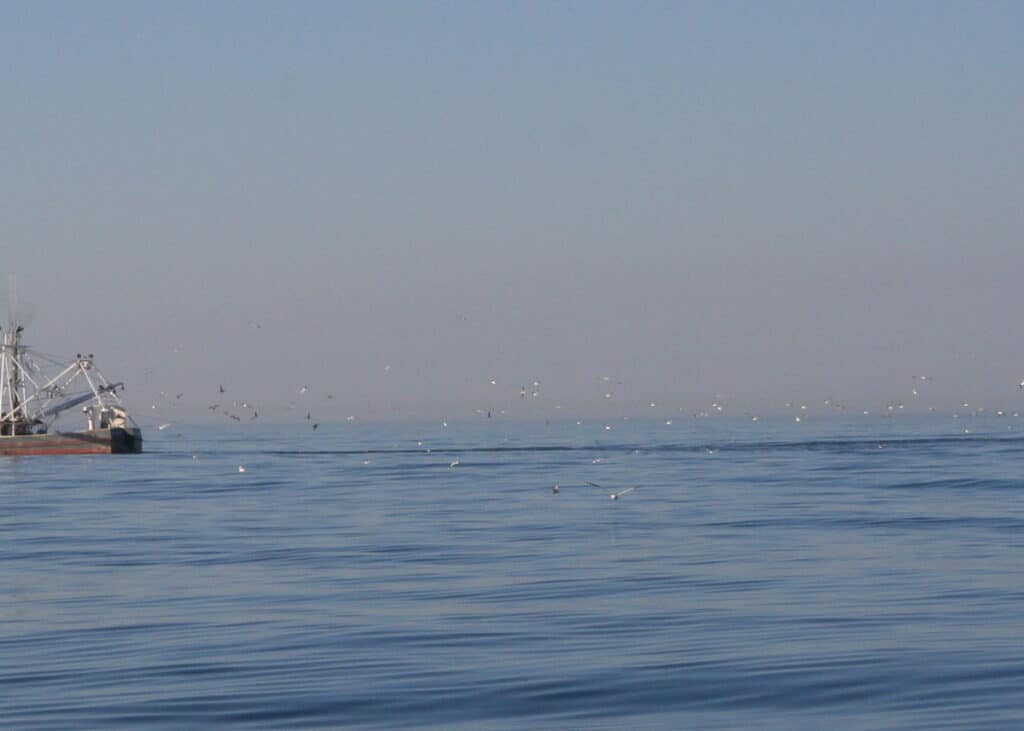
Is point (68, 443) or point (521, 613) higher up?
point (521, 613)

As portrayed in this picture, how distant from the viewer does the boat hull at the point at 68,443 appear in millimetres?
133625

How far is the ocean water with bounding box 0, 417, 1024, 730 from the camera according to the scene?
21.2 m

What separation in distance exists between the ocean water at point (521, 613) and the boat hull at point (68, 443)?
2755 inches

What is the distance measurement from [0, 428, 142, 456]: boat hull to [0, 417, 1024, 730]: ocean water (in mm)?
69979

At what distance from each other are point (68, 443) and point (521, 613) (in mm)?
110207

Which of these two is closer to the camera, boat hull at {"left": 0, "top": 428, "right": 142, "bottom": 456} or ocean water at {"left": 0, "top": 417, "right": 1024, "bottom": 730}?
ocean water at {"left": 0, "top": 417, "right": 1024, "bottom": 730}

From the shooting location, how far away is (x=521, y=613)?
29.9m

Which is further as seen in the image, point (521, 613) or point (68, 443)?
point (68, 443)

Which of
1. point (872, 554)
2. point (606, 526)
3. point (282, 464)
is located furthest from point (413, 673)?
point (282, 464)

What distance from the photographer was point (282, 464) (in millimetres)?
116375

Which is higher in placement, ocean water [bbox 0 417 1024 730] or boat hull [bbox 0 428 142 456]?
ocean water [bbox 0 417 1024 730]

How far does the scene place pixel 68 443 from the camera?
→ 440 ft

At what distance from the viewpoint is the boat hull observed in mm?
133625

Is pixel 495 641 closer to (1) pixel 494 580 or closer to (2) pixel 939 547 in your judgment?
(1) pixel 494 580
